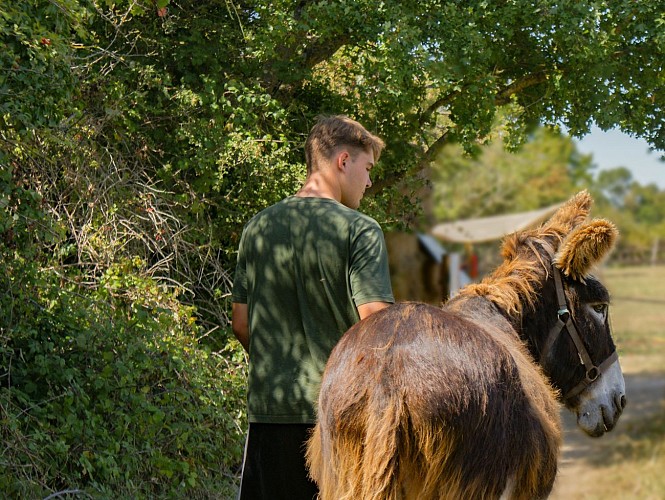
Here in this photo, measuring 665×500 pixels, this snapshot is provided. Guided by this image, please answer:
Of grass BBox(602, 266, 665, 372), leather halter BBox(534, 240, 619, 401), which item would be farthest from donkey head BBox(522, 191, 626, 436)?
grass BBox(602, 266, 665, 372)

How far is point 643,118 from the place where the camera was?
7793 millimetres

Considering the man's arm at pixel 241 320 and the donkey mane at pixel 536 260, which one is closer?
the man's arm at pixel 241 320

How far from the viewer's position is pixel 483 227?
38.7 feet

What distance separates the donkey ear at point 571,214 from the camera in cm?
399

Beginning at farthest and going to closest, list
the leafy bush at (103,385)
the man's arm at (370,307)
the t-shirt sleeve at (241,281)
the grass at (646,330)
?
the grass at (646,330), the leafy bush at (103,385), the t-shirt sleeve at (241,281), the man's arm at (370,307)

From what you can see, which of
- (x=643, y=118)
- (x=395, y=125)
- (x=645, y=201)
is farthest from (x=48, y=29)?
(x=645, y=201)

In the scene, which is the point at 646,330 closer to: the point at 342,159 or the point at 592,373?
the point at 592,373

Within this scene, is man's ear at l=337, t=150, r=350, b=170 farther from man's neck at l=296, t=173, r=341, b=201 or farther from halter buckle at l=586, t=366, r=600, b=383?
halter buckle at l=586, t=366, r=600, b=383

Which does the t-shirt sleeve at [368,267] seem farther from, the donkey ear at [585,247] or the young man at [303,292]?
the donkey ear at [585,247]

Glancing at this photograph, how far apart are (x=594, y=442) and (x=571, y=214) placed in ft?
28.9

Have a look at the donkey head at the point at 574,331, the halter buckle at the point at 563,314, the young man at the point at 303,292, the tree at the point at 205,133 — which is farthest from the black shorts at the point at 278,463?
the tree at the point at 205,133

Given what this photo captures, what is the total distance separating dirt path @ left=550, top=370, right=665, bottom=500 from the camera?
A: 30.1ft

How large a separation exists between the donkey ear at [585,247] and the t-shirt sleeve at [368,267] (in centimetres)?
107

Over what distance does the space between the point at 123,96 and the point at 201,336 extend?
2029mm
